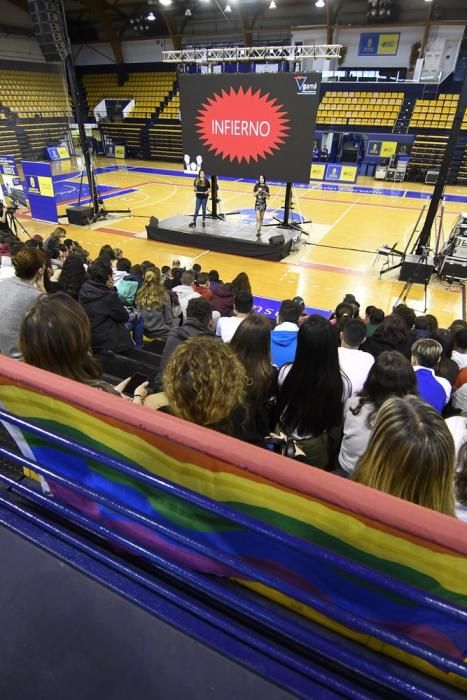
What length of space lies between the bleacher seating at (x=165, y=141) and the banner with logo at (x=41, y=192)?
11.5m

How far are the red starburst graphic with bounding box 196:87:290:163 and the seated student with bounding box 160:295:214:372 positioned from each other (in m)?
6.57

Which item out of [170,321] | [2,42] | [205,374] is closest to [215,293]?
[170,321]

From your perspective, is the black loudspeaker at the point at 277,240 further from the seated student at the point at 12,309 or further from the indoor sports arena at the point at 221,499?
the seated student at the point at 12,309

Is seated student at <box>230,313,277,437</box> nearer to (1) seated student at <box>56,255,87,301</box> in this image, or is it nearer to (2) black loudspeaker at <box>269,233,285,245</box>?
(1) seated student at <box>56,255,87,301</box>

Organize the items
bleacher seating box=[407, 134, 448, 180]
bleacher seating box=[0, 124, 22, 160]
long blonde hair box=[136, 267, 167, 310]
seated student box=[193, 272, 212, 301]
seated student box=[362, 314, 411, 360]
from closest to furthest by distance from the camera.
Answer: seated student box=[362, 314, 411, 360] → long blonde hair box=[136, 267, 167, 310] → seated student box=[193, 272, 212, 301] → bleacher seating box=[407, 134, 448, 180] → bleacher seating box=[0, 124, 22, 160]

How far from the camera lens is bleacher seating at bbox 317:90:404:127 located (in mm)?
17516

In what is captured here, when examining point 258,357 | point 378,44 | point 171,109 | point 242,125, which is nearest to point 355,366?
point 258,357

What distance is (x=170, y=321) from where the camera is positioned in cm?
444

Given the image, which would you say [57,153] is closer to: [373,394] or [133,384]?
[133,384]

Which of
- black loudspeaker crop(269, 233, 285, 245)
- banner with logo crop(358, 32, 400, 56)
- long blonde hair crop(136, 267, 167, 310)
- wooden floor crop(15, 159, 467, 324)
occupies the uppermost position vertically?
banner with logo crop(358, 32, 400, 56)

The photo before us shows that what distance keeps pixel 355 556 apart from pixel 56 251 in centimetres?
650

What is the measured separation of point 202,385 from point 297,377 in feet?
2.75

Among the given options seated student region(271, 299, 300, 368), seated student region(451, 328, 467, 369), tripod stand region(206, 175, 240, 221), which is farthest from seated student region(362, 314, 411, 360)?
tripod stand region(206, 175, 240, 221)

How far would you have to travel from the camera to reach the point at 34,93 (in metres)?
20.5
